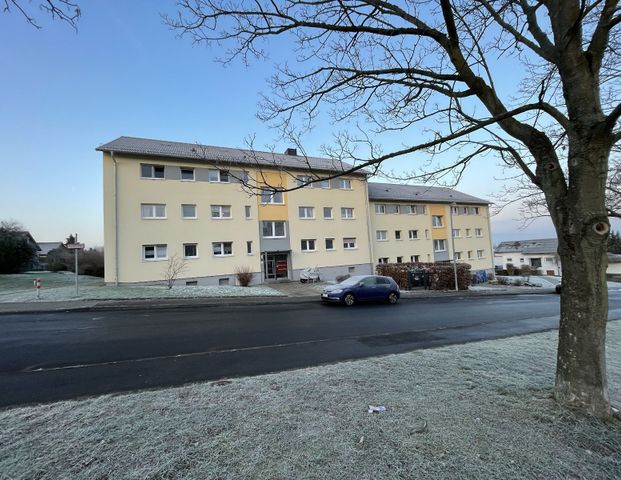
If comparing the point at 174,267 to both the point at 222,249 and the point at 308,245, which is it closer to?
the point at 222,249

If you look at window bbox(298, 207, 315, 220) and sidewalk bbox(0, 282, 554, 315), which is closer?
sidewalk bbox(0, 282, 554, 315)

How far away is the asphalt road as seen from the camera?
5.07 meters

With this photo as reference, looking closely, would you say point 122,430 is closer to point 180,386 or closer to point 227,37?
point 180,386

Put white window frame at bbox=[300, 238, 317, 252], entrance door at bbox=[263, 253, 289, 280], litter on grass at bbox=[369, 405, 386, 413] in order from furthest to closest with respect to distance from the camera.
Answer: white window frame at bbox=[300, 238, 317, 252] → entrance door at bbox=[263, 253, 289, 280] → litter on grass at bbox=[369, 405, 386, 413]

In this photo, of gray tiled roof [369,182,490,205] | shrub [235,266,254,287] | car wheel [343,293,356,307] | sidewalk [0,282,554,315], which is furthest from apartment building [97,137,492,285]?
car wheel [343,293,356,307]

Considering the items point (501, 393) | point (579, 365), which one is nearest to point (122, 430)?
point (501, 393)

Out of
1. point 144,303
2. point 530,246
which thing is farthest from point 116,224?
point 530,246

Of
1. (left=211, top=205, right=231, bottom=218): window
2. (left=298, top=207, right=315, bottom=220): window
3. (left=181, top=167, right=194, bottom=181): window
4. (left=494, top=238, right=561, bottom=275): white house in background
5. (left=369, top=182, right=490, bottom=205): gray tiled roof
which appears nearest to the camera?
(left=181, top=167, right=194, bottom=181): window

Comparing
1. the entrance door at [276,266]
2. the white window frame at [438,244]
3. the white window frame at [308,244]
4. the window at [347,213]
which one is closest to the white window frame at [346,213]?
the window at [347,213]

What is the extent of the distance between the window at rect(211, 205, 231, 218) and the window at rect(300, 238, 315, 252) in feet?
22.2

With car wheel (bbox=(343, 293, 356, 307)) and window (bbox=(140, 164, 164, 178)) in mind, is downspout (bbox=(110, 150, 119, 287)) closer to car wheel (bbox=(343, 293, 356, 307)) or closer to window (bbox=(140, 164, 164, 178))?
window (bbox=(140, 164, 164, 178))

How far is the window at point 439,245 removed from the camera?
36.9 m

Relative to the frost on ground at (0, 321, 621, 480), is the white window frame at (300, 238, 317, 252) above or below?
above

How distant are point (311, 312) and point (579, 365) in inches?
408
